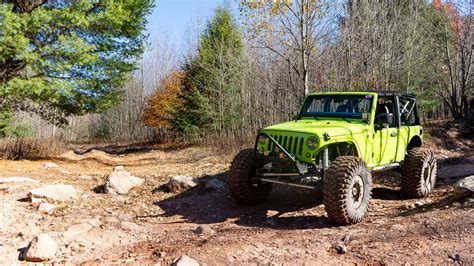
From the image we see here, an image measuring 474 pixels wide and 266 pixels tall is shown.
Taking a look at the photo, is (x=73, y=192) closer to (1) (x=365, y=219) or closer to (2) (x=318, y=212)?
(2) (x=318, y=212)

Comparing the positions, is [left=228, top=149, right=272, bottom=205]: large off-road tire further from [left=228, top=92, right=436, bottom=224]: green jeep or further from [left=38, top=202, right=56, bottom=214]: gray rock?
[left=38, top=202, right=56, bottom=214]: gray rock

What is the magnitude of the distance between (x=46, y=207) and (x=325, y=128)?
462cm

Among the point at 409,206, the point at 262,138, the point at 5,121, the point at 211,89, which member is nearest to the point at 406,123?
the point at 409,206

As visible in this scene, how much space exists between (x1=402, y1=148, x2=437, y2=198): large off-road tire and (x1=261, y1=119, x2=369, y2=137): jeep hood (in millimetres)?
1559

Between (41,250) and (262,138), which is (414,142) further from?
(41,250)

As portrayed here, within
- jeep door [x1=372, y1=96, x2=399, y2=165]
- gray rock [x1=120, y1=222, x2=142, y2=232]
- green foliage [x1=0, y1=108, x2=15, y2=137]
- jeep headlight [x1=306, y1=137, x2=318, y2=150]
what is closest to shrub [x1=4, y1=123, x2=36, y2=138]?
green foliage [x1=0, y1=108, x2=15, y2=137]

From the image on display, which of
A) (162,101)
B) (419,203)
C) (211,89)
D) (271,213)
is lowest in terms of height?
(271,213)

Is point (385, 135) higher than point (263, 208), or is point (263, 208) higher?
point (385, 135)

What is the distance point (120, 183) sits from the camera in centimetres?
808

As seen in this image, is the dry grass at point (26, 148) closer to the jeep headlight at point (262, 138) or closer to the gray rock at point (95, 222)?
the gray rock at point (95, 222)

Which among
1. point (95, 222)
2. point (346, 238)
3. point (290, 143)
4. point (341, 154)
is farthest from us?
point (341, 154)

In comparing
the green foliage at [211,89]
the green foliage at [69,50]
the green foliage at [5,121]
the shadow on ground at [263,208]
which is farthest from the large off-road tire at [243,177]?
the green foliage at [211,89]

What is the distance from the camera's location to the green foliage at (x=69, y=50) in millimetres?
10547

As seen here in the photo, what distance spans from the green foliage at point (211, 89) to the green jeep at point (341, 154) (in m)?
12.0
